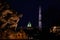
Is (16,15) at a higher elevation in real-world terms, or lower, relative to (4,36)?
higher

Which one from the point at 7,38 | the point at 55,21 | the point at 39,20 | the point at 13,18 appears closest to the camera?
the point at 7,38

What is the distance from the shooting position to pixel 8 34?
15.1 m

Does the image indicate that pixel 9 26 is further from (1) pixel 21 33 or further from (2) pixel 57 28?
(2) pixel 57 28

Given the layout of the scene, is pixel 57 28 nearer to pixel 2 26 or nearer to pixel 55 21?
pixel 55 21

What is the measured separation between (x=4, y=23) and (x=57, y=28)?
26.4ft

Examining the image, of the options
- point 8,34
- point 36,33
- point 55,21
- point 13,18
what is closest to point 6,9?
point 13,18

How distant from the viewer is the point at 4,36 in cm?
1497

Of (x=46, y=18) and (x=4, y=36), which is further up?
(x=46, y=18)

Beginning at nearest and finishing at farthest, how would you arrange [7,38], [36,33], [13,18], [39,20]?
[7,38] → [13,18] → [36,33] → [39,20]

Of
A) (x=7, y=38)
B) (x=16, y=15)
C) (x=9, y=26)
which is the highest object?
(x=16, y=15)

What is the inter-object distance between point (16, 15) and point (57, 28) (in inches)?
283

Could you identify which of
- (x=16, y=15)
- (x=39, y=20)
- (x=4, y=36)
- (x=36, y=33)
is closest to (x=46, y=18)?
(x=39, y=20)

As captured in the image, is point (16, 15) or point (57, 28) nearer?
point (16, 15)

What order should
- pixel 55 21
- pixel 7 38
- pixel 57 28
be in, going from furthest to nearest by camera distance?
pixel 55 21
pixel 57 28
pixel 7 38
